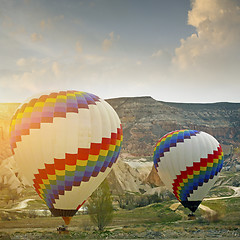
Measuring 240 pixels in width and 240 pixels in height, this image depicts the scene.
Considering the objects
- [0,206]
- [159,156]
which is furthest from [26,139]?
[0,206]

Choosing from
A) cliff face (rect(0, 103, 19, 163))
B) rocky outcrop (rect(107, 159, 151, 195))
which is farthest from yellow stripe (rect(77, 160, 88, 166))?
cliff face (rect(0, 103, 19, 163))

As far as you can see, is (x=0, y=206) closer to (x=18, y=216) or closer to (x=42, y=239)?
(x=18, y=216)

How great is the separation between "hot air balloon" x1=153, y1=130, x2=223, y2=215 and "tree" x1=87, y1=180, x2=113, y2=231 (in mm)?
6729

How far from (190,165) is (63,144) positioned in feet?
53.3

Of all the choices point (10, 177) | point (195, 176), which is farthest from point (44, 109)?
point (10, 177)

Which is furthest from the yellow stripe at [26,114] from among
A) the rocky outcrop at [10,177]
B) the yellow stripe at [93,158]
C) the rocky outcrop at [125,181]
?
the rocky outcrop at [125,181]

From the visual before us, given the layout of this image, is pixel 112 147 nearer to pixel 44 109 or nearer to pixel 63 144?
pixel 63 144

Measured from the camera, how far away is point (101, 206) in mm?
34125

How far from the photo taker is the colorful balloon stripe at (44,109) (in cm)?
2439

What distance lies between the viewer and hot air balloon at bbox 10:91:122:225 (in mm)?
23844

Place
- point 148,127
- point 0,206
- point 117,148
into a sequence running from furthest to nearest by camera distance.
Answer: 1. point 148,127
2. point 0,206
3. point 117,148

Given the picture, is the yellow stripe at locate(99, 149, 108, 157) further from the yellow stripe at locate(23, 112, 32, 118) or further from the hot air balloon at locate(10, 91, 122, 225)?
the yellow stripe at locate(23, 112, 32, 118)

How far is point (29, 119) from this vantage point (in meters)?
24.7

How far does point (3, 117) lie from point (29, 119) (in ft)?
489
